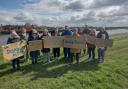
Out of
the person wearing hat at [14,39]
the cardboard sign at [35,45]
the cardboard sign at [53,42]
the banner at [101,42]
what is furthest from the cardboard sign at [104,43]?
the person wearing hat at [14,39]

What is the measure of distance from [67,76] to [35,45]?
11.6ft

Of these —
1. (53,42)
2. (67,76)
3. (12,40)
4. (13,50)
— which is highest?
(12,40)

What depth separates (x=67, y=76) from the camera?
12.6 metres

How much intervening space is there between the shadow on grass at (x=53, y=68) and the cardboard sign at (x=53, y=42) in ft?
3.62

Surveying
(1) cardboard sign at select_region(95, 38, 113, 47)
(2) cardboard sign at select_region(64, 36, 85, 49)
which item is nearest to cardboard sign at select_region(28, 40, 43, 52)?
(2) cardboard sign at select_region(64, 36, 85, 49)

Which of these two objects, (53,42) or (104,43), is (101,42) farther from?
(53,42)

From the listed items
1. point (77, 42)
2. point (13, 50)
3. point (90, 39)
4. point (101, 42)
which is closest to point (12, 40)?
point (13, 50)

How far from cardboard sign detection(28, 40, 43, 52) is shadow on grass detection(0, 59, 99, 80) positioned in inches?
39.1

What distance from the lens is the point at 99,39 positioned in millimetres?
15852

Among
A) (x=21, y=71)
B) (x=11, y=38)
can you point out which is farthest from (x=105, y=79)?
(x=11, y=38)

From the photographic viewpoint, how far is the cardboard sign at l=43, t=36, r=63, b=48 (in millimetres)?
15445

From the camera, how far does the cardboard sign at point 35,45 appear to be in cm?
1502

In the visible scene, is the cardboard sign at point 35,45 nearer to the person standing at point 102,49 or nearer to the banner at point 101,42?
the banner at point 101,42

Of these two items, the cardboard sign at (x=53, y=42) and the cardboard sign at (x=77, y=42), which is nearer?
the cardboard sign at (x=77, y=42)
